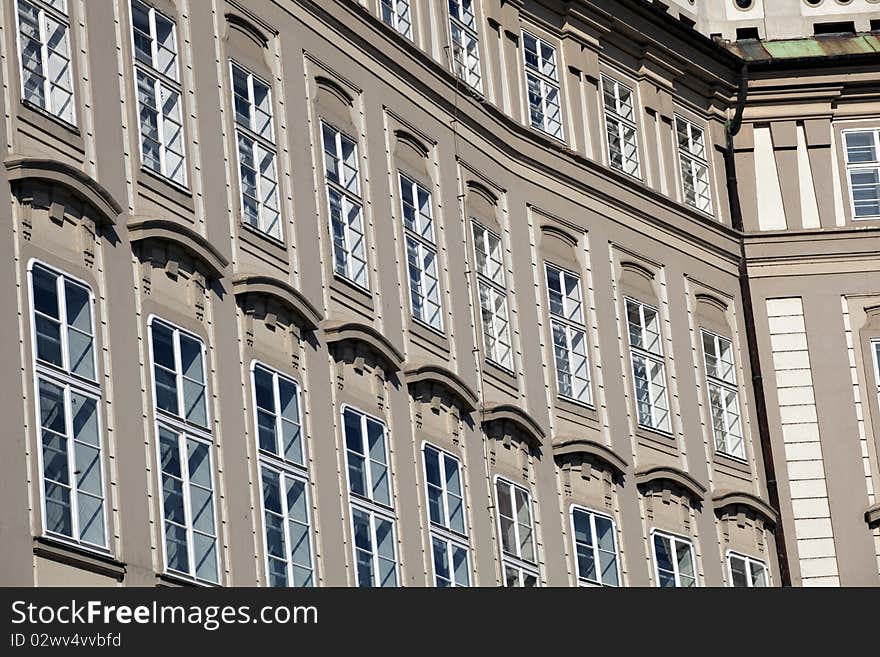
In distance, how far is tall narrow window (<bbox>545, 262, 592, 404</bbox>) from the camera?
1232 inches

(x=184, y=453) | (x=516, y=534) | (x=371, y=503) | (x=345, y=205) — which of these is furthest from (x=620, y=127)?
(x=184, y=453)

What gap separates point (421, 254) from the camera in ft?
94.6

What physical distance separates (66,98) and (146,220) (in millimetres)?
1330

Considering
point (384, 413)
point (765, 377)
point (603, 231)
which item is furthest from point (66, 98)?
point (765, 377)

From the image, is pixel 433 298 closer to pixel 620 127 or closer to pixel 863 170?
pixel 620 127

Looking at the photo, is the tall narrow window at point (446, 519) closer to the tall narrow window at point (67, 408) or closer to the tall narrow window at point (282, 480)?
the tall narrow window at point (282, 480)

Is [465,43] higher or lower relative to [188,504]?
higher

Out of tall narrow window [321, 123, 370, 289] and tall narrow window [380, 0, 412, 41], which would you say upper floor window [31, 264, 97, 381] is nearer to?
tall narrow window [321, 123, 370, 289]

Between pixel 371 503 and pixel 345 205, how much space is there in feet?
11.6

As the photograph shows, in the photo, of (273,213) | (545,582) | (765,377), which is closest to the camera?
(273,213)

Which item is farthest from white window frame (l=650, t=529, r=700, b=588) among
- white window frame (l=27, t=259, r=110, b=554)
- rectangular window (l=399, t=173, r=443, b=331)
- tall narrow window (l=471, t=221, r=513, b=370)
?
white window frame (l=27, t=259, r=110, b=554)

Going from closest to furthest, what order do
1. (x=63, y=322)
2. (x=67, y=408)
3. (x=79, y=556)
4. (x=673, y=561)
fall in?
(x=79, y=556)
(x=67, y=408)
(x=63, y=322)
(x=673, y=561)

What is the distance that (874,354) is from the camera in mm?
34938

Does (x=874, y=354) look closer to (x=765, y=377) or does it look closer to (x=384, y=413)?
(x=765, y=377)
